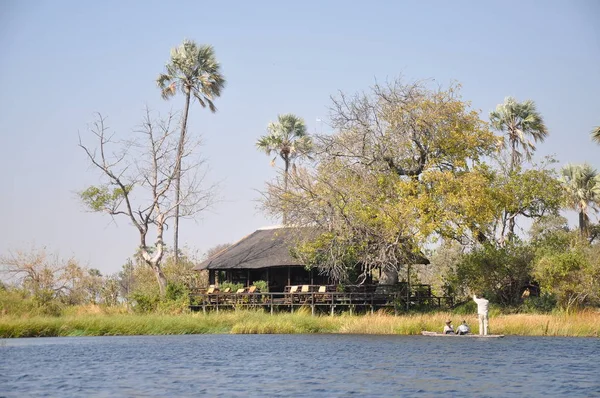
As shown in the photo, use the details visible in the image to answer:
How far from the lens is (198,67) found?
5534 cm

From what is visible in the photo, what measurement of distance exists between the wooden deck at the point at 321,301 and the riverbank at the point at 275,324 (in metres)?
3.25

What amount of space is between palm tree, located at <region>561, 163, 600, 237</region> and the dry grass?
67.7 ft

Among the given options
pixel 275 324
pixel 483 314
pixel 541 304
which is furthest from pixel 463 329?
pixel 541 304

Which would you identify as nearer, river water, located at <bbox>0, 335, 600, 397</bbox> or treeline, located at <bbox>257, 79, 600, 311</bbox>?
river water, located at <bbox>0, 335, 600, 397</bbox>

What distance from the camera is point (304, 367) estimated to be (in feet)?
74.2

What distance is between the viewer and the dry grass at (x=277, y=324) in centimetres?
3259

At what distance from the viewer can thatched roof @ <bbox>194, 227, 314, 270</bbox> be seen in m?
44.6

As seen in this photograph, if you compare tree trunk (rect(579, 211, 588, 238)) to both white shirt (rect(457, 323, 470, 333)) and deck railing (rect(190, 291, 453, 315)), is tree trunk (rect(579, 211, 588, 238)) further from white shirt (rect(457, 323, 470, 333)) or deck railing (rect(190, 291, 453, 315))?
white shirt (rect(457, 323, 470, 333))

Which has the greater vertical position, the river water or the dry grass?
the dry grass

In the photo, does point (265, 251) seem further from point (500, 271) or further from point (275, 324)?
point (500, 271)

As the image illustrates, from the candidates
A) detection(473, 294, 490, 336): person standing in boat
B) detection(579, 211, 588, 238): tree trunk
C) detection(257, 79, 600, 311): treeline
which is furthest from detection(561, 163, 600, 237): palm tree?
detection(473, 294, 490, 336): person standing in boat

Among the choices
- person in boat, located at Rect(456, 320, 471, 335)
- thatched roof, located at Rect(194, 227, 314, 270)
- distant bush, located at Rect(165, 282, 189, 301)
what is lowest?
person in boat, located at Rect(456, 320, 471, 335)

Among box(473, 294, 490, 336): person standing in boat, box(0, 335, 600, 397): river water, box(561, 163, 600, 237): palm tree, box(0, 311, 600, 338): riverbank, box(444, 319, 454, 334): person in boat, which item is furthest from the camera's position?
box(561, 163, 600, 237): palm tree

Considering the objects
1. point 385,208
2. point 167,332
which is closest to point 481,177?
point 385,208
